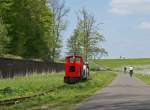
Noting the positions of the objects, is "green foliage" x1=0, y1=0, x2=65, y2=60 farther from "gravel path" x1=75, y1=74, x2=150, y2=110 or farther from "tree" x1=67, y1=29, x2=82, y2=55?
"tree" x1=67, y1=29, x2=82, y2=55

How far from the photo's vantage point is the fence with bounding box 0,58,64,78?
50756mm

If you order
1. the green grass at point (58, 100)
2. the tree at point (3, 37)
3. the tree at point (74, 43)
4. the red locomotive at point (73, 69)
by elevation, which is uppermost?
the tree at point (74, 43)

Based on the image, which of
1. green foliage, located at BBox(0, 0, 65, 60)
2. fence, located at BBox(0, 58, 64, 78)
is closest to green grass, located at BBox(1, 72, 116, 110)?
fence, located at BBox(0, 58, 64, 78)

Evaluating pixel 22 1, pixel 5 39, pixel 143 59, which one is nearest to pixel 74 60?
pixel 5 39

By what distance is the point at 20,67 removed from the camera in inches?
2264

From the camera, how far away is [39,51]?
7888 centimetres

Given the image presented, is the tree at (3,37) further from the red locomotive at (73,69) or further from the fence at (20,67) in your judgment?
the red locomotive at (73,69)

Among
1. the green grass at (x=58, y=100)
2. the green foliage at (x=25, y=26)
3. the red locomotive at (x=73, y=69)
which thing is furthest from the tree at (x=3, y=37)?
the green grass at (x=58, y=100)

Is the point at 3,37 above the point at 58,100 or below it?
above

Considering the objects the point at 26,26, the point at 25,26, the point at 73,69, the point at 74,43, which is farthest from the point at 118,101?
the point at 74,43

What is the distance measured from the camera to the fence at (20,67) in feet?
167

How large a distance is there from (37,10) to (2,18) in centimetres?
1591

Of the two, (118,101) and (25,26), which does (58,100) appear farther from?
(25,26)

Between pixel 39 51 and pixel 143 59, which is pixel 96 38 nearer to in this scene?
pixel 39 51
